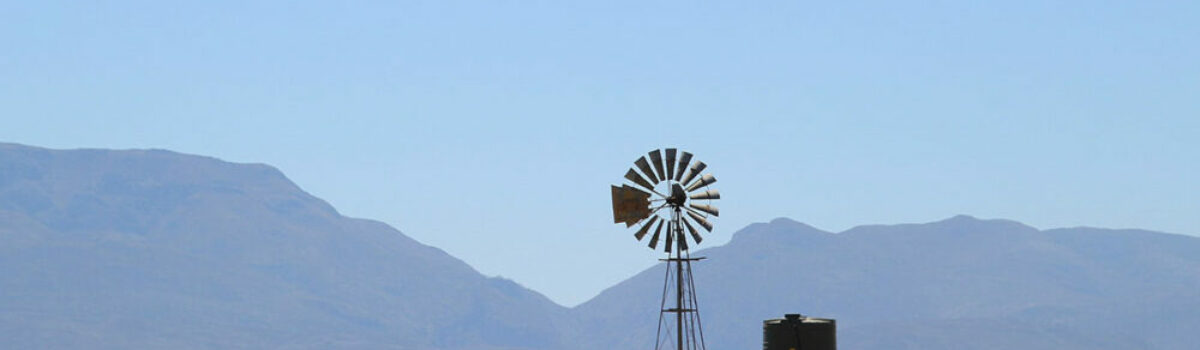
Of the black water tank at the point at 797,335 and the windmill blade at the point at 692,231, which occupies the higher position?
the windmill blade at the point at 692,231

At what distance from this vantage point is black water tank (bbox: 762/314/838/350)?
4884 cm

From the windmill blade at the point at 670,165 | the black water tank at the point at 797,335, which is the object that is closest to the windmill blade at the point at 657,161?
the windmill blade at the point at 670,165

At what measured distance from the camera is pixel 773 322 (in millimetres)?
49406

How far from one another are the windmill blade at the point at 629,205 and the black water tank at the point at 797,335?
950cm

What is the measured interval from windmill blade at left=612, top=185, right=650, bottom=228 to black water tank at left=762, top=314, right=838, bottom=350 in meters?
9.50

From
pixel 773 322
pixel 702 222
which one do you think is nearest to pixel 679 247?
pixel 702 222

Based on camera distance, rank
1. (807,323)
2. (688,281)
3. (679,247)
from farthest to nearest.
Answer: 1. (679,247)
2. (688,281)
3. (807,323)

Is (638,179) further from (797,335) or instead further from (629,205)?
(797,335)

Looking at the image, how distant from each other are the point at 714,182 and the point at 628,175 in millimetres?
2751

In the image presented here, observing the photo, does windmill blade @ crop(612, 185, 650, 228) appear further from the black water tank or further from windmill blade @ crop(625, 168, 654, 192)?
the black water tank

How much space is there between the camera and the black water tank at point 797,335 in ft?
160

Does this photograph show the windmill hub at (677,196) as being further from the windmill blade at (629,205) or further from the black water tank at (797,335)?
the black water tank at (797,335)

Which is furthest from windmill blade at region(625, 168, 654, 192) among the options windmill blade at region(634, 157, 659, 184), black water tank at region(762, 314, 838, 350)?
black water tank at region(762, 314, 838, 350)

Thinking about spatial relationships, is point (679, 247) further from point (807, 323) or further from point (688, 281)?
point (807, 323)
